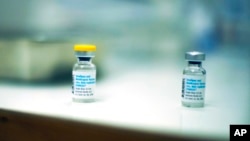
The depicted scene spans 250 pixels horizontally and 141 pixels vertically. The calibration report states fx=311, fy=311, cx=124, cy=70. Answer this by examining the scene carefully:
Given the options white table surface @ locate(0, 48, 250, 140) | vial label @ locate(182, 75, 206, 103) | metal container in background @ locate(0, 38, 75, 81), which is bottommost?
white table surface @ locate(0, 48, 250, 140)

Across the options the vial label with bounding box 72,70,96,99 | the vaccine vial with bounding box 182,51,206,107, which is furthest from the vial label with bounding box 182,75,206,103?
the vial label with bounding box 72,70,96,99

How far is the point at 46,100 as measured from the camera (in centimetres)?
81

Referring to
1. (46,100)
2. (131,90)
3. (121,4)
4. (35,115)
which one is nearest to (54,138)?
(35,115)

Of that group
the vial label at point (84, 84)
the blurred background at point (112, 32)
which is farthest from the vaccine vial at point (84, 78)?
the blurred background at point (112, 32)

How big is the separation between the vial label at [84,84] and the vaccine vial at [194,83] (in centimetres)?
22

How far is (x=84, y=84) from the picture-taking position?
0.76 meters

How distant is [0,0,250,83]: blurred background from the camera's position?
3.05 ft

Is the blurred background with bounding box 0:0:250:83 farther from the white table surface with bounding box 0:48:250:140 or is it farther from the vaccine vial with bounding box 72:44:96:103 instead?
the vaccine vial with bounding box 72:44:96:103

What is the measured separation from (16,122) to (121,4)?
1.70 feet

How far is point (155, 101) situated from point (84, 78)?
0.64 feet

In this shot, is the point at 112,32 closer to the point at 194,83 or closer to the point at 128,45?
the point at 128,45

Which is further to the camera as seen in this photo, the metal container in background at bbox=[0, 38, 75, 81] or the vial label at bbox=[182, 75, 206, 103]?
the metal container in background at bbox=[0, 38, 75, 81]

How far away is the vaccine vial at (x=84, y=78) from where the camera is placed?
2.50 feet

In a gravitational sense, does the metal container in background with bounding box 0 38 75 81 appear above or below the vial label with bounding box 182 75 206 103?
above
